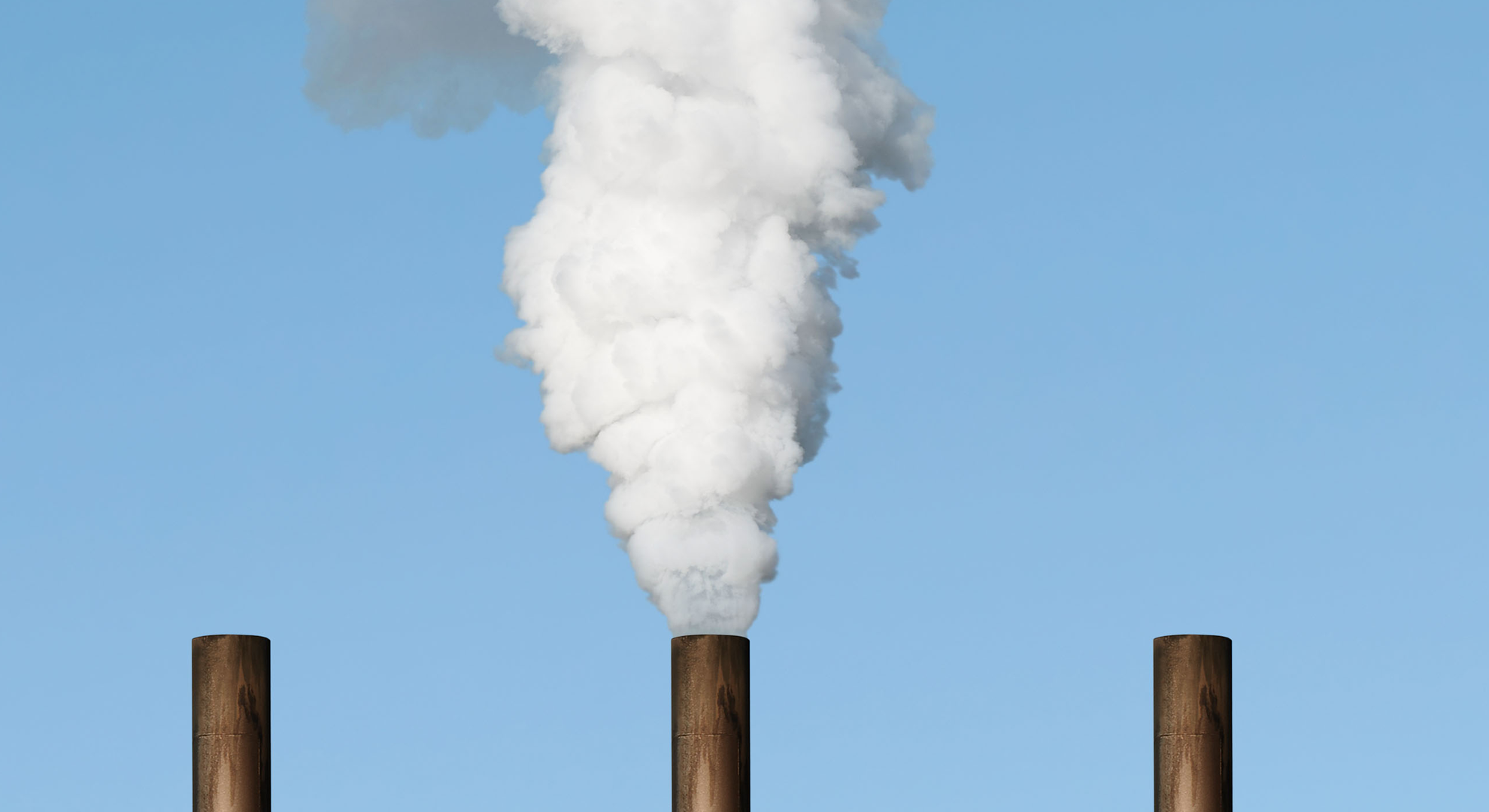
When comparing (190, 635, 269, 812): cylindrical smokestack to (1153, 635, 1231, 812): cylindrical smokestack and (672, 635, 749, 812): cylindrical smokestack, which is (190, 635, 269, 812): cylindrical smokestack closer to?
(672, 635, 749, 812): cylindrical smokestack

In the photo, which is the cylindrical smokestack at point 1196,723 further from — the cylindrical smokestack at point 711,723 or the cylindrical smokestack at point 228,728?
the cylindrical smokestack at point 228,728

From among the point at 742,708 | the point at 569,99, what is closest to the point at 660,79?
the point at 569,99

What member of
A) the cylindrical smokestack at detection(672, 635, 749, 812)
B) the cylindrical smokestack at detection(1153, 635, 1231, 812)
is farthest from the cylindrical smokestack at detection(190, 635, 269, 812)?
the cylindrical smokestack at detection(1153, 635, 1231, 812)

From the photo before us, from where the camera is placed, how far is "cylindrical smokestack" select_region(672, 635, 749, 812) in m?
31.1

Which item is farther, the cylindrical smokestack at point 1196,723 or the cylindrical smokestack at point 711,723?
the cylindrical smokestack at point 711,723

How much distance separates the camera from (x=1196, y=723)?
1185 inches

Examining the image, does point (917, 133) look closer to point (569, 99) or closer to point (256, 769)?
point (569, 99)

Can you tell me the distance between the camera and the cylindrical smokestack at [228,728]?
30.4 metres

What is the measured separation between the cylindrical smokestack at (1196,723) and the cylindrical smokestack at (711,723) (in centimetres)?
420

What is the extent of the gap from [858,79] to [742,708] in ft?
31.6

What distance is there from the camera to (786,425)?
120ft

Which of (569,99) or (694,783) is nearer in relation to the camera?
(694,783)

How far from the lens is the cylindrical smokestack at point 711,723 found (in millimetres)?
31125

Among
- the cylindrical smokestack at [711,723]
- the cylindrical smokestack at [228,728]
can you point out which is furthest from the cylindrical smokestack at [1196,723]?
the cylindrical smokestack at [228,728]
